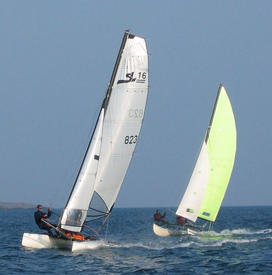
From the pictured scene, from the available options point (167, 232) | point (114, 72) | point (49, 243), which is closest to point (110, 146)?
point (114, 72)

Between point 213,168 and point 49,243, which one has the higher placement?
point 213,168

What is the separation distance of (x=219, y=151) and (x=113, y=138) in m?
13.2

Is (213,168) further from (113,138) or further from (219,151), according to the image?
(113,138)

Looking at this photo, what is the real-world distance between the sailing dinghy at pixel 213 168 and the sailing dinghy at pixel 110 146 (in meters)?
11.9

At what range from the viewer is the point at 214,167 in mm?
37750

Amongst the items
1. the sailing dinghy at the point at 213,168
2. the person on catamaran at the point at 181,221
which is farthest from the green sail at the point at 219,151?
the person on catamaran at the point at 181,221

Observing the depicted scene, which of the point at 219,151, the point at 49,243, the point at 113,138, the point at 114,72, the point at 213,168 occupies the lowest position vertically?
the point at 49,243

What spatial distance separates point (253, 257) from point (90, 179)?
6907mm

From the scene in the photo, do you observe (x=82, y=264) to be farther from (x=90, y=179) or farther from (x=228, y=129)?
(x=228, y=129)

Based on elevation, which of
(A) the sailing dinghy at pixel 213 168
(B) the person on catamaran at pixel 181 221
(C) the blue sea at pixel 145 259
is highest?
(A) the sailing dinghy at pixel 213 168

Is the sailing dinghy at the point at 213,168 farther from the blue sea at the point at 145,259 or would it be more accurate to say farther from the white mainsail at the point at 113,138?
the white mainsail at the point at 113,138

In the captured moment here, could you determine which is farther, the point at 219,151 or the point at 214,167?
the point at 214,167

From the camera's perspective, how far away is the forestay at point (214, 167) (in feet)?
123

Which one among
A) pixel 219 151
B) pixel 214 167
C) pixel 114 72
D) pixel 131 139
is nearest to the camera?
pixel 114 72
